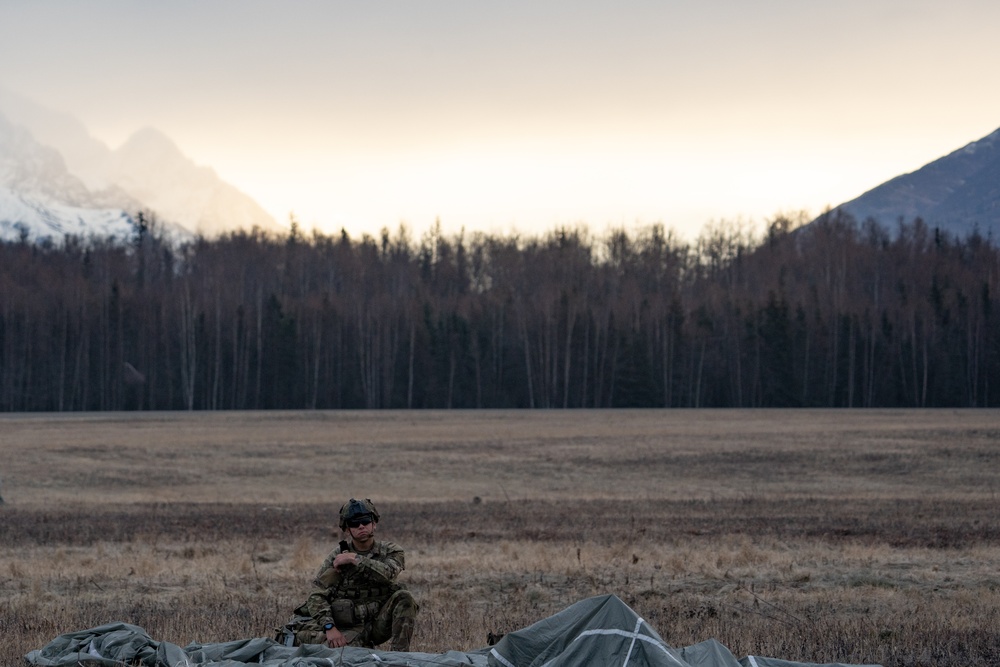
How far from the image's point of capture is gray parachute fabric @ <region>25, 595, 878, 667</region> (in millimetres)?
8164

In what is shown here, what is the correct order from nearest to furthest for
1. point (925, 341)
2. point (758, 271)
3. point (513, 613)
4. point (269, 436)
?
point (513, 613)
point (269, 436)
point (925, 341)
point (758, 271)

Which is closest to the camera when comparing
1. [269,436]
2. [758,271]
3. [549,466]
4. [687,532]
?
[687,532]

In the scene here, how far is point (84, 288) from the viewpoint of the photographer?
326ft

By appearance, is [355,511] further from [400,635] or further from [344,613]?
[400,635]

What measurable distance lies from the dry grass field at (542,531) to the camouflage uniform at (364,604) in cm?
99

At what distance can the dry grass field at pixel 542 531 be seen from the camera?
11.6 m

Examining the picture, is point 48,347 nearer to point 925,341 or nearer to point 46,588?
point 925,341

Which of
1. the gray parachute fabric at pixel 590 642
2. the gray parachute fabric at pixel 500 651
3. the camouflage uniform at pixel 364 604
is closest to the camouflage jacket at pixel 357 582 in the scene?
the camouflage uniform at pixel 364 604

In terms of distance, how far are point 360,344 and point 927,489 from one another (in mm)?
69350

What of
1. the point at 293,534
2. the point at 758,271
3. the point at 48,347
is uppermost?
the point at 758,271

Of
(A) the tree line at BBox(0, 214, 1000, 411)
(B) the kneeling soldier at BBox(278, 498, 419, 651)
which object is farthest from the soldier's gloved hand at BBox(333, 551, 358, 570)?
(A) the tree line at BBox(0, 214, 1000, 411)

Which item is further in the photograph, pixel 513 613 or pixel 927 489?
pixel 927 489

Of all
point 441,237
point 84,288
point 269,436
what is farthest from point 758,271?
point 269,436

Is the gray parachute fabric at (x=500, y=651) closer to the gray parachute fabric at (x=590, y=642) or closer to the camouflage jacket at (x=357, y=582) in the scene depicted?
the gray parachute fabric at (x=590, y=642)
